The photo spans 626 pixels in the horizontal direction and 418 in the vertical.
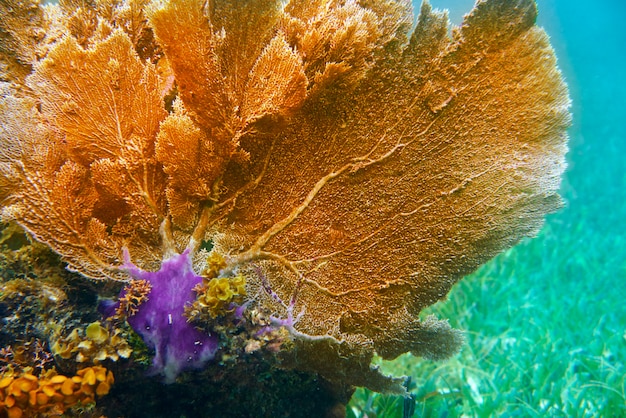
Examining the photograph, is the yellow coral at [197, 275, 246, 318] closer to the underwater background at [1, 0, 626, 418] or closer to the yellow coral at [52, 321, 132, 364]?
the yellow coral at [52, 321, 132, 364]

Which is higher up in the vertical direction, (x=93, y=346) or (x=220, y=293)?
(x=220, y=293)

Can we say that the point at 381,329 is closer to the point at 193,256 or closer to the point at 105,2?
the point at 193,256

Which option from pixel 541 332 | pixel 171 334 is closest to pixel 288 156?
pixel 171 334

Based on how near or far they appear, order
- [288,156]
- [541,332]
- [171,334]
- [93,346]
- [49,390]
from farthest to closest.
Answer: [541,332], [288,156], [171,334], [93,346], [49,390]

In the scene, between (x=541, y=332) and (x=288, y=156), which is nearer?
(x=288, y=156)

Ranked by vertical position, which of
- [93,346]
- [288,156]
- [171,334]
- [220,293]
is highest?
[288,156]

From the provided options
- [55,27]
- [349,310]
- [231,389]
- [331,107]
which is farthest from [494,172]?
[55,27]

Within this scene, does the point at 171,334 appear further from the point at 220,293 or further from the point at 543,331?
the point at 543,331

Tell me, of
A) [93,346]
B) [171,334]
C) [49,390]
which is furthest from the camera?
[171,334]

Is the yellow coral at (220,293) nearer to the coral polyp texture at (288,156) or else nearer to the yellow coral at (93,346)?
the coral polyp texture at (288,156)
